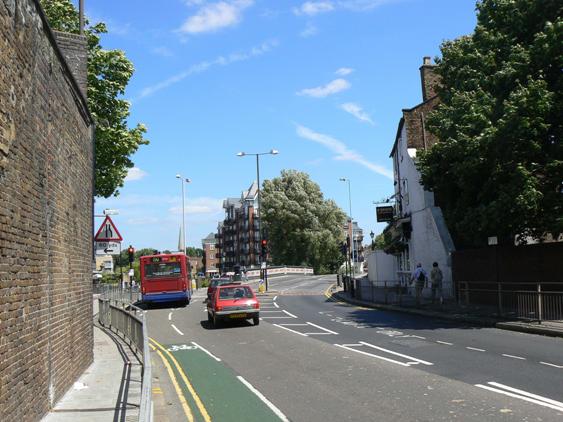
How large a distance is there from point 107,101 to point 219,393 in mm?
16960

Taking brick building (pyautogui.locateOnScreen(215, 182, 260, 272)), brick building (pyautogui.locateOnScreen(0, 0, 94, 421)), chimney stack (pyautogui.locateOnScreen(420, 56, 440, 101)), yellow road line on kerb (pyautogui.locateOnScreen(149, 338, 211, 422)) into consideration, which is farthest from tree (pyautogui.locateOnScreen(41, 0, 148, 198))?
brick building (pyautogui.locateOnScreen(215, 182, 260, 272))

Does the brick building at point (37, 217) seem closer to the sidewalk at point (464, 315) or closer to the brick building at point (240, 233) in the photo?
the sidewalk at point (464, 315)

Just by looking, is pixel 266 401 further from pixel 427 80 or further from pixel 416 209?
pixel 427 80

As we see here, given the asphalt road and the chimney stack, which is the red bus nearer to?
the asphalt road

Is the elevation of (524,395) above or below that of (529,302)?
below

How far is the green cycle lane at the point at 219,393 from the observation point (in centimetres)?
808

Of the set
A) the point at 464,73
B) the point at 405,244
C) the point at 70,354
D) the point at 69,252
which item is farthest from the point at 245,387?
the point at 405,244

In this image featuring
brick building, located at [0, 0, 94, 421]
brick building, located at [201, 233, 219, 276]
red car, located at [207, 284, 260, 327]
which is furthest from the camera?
brick building, located at [201, 233, 219, 276]

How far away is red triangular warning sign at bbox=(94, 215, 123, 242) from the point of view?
15.8 meters

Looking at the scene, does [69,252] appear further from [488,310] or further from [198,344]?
[488,310]

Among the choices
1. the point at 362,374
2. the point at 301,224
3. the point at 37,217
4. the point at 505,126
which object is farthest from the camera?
the point at 301,224

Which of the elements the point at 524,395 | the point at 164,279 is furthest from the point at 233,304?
the point at 524,395

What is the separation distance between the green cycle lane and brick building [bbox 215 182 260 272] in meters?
104

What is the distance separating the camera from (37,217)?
723cm
